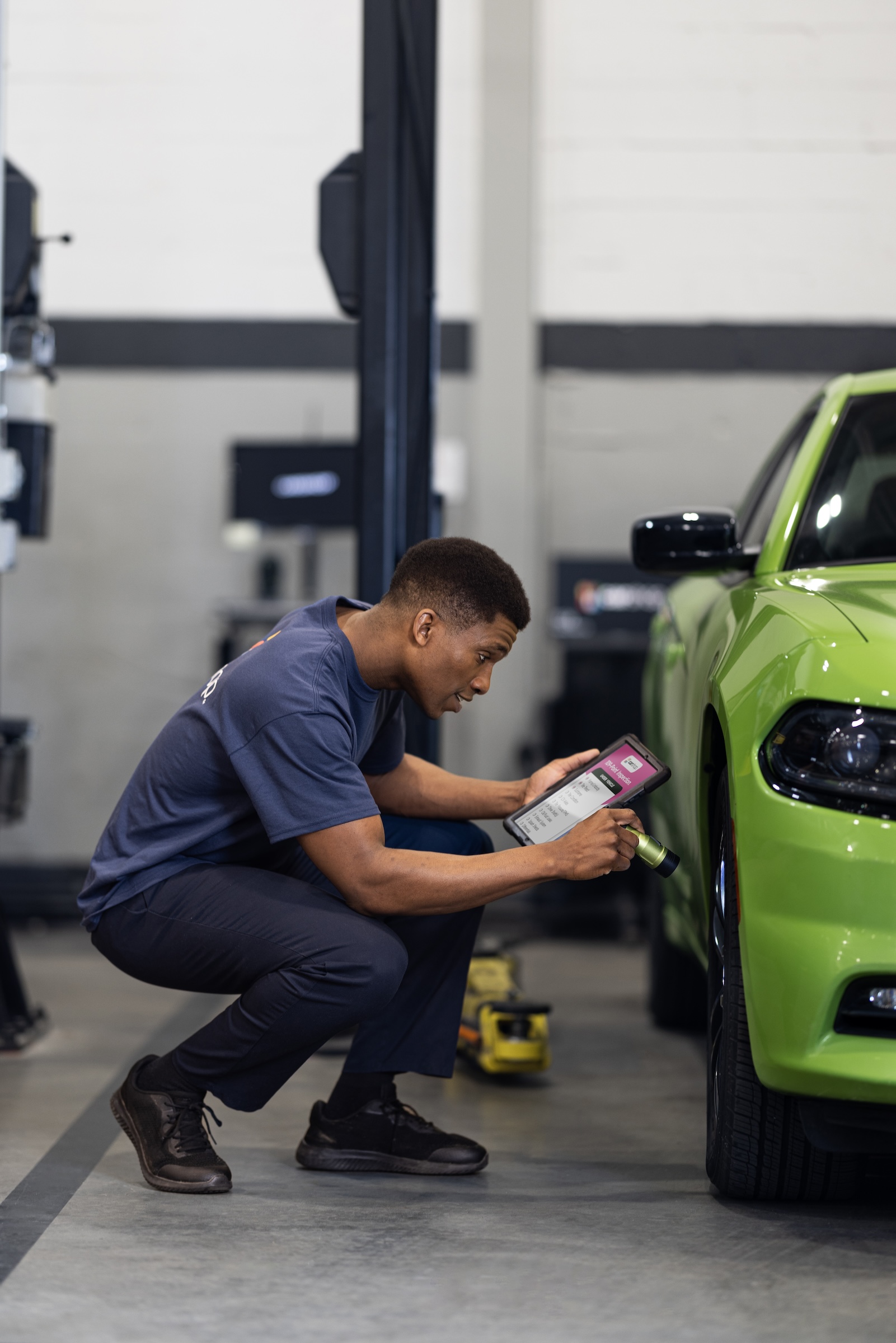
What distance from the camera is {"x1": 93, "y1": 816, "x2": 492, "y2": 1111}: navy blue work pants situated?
250 cm

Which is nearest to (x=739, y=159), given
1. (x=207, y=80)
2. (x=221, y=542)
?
(x=207, y=80)

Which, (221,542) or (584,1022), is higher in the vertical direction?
(221,542)

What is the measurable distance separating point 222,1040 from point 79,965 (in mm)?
3160

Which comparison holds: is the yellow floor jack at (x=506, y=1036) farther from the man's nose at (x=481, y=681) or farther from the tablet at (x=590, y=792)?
the man's nose at (x=481, y=681)

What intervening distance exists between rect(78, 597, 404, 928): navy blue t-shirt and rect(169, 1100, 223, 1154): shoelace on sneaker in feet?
1.23

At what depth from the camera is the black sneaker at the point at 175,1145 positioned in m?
2.59

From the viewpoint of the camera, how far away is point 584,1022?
4.46 meters

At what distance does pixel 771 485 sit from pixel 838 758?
1.73 metres

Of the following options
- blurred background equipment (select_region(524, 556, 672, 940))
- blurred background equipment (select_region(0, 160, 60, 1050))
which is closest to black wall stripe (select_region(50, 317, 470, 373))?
blurred background equipment (select_region(524, 556, 672, 940))

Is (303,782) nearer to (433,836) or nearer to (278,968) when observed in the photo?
(278,968)

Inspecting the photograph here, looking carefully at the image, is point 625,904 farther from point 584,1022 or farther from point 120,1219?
point 120,1219

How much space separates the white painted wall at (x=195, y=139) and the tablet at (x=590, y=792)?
468 centimetres

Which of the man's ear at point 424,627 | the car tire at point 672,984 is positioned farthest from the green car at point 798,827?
the car tire at point 672,984

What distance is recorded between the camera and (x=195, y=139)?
22.7ft
